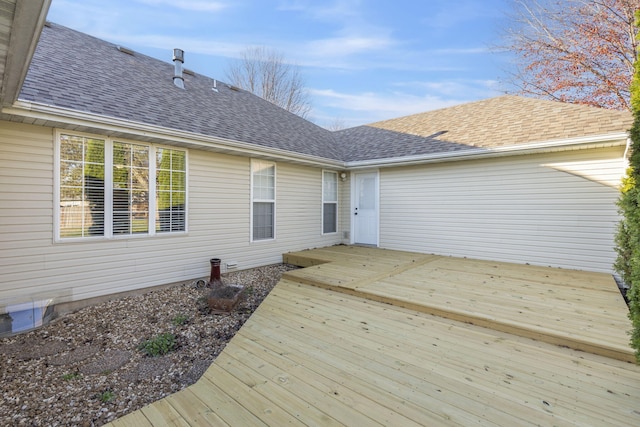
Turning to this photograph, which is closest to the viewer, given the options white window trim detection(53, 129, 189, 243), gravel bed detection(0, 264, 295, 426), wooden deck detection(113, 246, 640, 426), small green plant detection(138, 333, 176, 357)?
wooden deck detection(113, 246, 640, 426)

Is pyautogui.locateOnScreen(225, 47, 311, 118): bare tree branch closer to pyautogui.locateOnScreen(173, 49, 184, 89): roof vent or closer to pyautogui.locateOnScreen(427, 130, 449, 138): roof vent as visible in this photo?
pyautogui.locateOnScreen(173, 49, 184, 89): roof vent

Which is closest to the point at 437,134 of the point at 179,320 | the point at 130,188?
the point at 130,188

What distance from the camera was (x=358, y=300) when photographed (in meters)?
4.24

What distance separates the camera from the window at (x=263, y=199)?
6668mm

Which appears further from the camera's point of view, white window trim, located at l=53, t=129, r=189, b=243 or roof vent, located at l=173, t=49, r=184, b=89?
roof vent, located at l=173, t=49, r=184, b=89

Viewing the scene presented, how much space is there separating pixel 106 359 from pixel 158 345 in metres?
0.47

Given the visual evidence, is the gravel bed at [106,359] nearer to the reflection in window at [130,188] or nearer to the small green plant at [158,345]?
the small green plant at [158,345]

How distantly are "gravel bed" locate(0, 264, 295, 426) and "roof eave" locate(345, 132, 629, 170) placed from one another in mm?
4785

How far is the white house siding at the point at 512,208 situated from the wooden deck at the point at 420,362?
126 cm

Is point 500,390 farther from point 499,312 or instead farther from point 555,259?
point 555,259

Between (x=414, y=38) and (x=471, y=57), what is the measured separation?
2.95m

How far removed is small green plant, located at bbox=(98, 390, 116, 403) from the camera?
2.45 m

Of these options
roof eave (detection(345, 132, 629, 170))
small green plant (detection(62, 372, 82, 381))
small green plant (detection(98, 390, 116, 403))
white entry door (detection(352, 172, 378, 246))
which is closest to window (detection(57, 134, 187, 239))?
small green plant (detection(62, 372, 82, 381))

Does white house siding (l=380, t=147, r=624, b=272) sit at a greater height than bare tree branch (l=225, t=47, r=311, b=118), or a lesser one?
lesser
